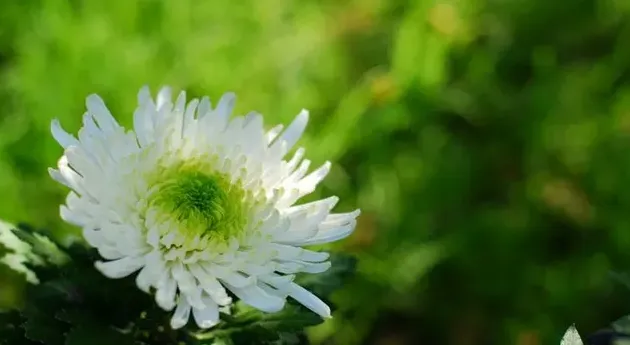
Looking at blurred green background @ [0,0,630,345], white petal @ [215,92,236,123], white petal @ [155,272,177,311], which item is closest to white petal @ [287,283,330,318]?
white petal @ [155,272,177,311]

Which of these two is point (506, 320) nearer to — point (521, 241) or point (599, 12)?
point (521, 241)

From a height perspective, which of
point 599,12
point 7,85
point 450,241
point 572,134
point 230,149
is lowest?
point 230,149

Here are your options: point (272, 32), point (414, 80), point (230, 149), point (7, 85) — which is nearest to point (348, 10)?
point (272, 32)

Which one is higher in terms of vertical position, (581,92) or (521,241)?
(581,92)

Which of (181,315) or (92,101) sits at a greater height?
(92,101)

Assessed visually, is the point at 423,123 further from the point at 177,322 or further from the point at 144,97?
the point at 177,322

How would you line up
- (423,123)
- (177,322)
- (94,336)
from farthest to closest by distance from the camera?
1. (423,123)
2. (94,336)
3. (177,322)

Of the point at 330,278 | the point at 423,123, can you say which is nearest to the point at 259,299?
the point at 330,278

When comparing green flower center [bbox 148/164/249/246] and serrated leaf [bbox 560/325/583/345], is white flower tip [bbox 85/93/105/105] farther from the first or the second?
serrated leaf [bbox 560/325/583/345]

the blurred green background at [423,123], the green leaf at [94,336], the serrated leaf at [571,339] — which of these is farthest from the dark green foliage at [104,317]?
the blurred green background at [423,123]
